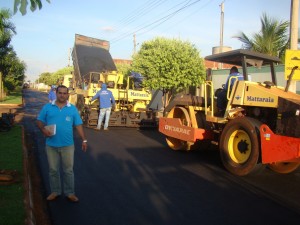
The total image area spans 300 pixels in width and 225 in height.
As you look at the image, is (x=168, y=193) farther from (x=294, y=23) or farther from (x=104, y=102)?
(x=104, y=102)

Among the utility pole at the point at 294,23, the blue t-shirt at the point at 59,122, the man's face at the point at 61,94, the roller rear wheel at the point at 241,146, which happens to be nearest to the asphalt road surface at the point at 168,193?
the roller rear wheel at the point at 241,146

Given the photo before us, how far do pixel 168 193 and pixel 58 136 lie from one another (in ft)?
6.46

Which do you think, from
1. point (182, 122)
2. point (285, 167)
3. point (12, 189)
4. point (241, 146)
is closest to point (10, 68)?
point (182, 122)

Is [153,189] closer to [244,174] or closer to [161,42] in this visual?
[244,174]

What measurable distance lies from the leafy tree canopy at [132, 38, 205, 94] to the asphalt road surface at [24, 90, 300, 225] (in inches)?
290

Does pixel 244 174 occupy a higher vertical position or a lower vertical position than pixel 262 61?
lower

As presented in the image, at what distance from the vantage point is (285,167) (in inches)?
281

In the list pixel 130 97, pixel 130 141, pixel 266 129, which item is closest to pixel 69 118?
pixel 266 129

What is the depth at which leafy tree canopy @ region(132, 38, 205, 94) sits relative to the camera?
52.3ft

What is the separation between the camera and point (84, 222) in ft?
15.1

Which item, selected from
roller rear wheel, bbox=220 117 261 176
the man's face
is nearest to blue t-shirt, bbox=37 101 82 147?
the man's face

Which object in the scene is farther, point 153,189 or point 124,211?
point 153,189

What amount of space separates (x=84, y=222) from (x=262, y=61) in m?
5.34

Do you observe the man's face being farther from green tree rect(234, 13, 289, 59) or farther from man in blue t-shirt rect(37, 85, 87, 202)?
green tree rect(234, 13, 289, 59)
